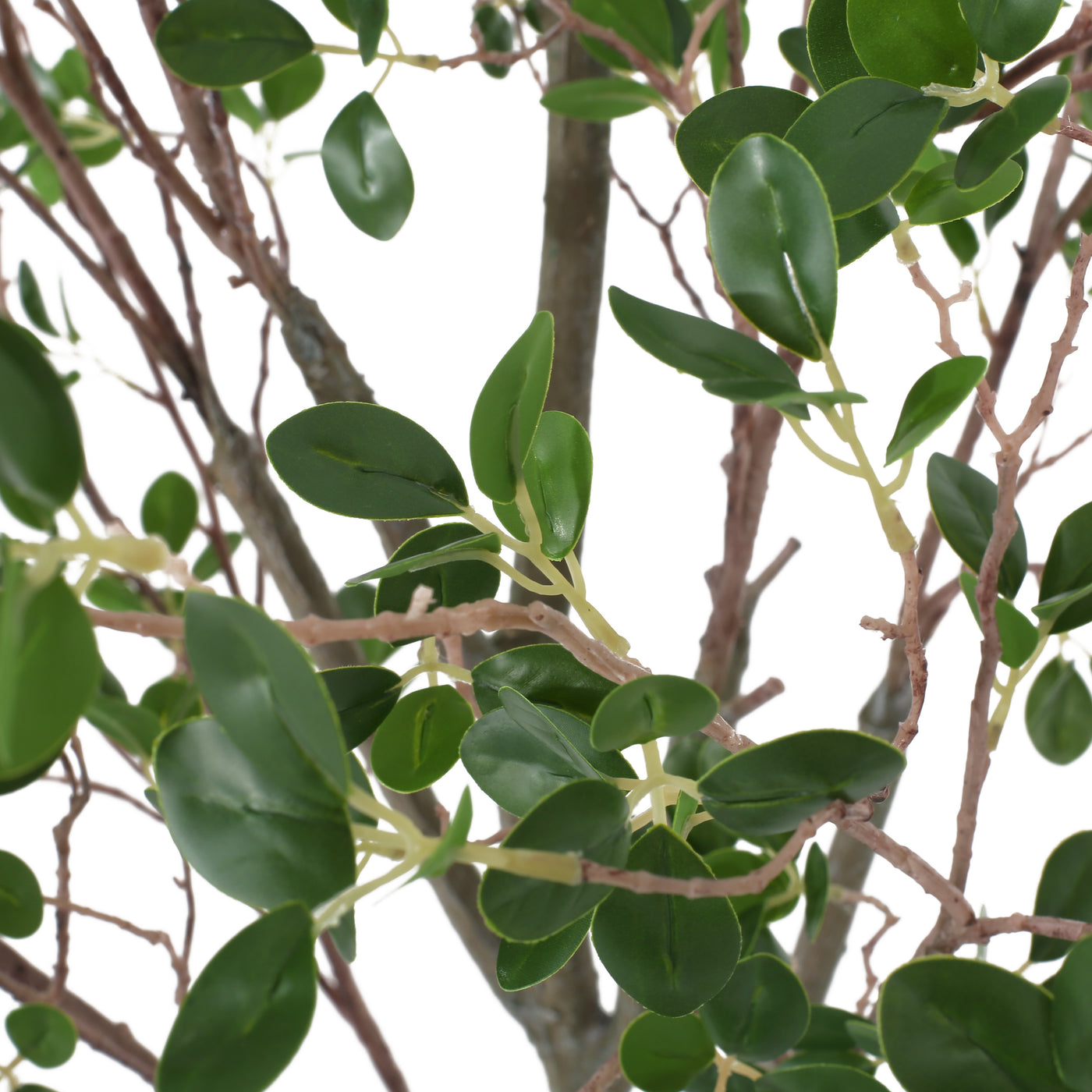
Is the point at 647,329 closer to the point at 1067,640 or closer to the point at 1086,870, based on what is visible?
the point at 1086,870

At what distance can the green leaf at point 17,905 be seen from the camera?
31cm

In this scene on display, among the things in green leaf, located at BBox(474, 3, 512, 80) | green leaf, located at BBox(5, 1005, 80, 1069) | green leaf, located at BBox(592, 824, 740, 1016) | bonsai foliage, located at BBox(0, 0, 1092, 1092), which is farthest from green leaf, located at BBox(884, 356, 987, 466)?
green leaf, located at BBox(474, 3, 512, 80)

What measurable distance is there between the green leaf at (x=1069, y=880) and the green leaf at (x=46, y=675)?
0.26m

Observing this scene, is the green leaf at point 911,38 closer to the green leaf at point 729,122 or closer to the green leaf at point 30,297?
the green leaf at point 729,122

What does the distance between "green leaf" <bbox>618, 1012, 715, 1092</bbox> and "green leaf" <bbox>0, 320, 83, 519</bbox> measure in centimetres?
19

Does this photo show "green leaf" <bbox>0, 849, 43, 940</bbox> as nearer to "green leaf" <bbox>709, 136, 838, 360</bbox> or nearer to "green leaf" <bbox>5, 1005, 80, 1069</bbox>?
"green leaf" <bbox>5, 1005, 80, 1069</bbox>

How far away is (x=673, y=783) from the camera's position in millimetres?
214

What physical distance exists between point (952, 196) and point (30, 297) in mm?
608

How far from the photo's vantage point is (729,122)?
22cm

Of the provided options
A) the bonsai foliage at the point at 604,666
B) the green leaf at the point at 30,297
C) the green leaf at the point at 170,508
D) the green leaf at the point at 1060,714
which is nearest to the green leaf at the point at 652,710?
the bonsai foliage at the point at 604,666

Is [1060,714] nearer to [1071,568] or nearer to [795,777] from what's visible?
[1071,568]

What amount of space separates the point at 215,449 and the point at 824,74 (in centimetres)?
43

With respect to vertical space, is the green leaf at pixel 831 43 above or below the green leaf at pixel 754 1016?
above

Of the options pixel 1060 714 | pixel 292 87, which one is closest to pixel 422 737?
pixel 1060 714
